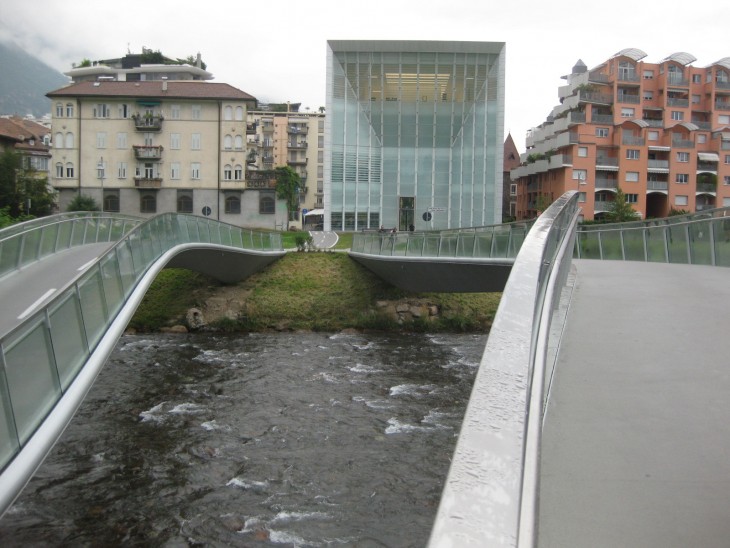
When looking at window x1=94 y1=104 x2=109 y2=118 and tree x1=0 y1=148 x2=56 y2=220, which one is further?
window x1=94 y1=104 x2=109 y2=118

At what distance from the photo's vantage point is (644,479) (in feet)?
13.6

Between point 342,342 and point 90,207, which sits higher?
point 90,207

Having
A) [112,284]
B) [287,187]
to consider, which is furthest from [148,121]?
[112,284]

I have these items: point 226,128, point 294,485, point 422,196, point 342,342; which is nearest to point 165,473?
point 294,485

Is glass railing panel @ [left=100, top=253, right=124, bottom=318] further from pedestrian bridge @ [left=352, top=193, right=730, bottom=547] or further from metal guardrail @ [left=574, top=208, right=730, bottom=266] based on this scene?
metal guardrail @ [left=574, top=208, right=730, bottom=266]

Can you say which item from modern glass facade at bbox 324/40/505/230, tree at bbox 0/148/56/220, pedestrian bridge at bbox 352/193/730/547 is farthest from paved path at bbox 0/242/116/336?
modern glass facade at bbox 324/40/505/230

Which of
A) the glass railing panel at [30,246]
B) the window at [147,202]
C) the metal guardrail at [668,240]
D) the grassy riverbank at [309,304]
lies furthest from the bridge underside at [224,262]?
the window at [147,202]

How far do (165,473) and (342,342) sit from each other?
15696 millimetres

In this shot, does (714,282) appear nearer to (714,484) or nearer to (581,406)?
(581,406)

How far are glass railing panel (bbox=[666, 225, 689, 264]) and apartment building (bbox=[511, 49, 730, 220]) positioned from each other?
150 ft

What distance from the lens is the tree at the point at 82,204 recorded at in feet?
176

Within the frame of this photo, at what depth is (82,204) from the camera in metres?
53.8

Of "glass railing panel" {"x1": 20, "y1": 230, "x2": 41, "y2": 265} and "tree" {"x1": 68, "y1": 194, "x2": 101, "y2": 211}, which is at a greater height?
"tree" {"x1": 68, "y1": 194, "x2": 101, "y2": 211}

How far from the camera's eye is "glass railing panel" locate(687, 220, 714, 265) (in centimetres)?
1374
